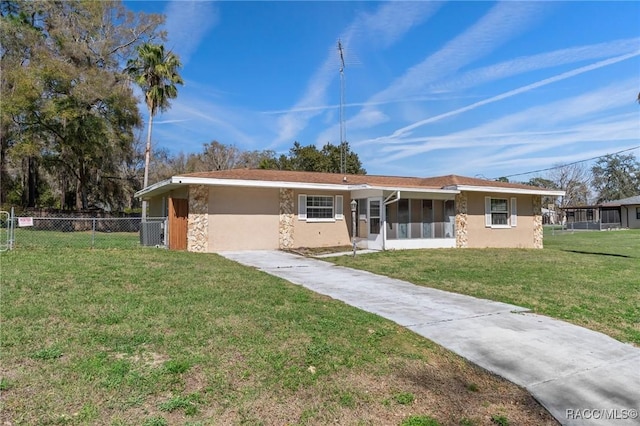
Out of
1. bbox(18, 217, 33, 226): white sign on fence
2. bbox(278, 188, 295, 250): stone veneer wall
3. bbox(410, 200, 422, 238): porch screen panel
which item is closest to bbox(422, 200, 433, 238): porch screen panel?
bbox(410, 200, 422, 238): porch screen panel

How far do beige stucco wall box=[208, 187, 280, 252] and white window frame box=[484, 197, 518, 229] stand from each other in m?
9.83

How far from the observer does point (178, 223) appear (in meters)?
14.1

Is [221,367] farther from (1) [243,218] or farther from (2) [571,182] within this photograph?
(2) [571,182]

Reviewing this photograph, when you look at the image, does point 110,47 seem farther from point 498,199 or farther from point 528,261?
point 528,261

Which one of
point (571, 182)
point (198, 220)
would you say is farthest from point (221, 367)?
point (571, 182)

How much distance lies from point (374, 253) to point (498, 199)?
26.5 feet

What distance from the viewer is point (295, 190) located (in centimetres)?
1542

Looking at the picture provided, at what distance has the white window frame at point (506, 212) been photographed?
59.1ft

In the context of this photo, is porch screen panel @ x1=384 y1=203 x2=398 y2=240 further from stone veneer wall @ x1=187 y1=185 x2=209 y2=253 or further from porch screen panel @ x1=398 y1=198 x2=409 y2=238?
stone veneer wall @ x1=187 y1=185 x2=209 y2=253

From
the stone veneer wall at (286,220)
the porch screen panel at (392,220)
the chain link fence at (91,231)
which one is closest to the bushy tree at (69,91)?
the chain link fence at (91,231)

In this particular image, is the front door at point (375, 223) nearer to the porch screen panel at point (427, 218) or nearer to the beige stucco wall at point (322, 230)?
the beige stucco wall at point (322, 230)

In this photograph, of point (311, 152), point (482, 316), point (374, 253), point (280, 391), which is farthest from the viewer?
point (311, 152)

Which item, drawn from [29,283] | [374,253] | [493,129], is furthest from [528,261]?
[493,129]

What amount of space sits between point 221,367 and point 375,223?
12494mm
